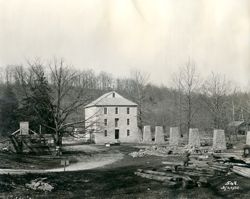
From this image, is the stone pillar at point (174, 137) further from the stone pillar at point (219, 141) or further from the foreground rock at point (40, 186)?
the foreground rock at point (40, 186)

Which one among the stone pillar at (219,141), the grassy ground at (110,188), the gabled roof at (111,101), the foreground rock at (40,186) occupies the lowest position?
the grassy ground at (110,188)

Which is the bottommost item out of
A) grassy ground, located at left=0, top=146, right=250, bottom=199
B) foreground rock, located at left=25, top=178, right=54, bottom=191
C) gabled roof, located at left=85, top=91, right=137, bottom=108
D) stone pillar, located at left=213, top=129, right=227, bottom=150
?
grassy ground, located at left=0, top=146, right=250, bottom=199

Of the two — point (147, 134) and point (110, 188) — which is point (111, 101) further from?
point (110, 188)

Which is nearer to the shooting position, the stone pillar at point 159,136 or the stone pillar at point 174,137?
the stone pillar at point 174,137

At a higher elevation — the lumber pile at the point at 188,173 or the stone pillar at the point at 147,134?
the stone pillar at the point at 147,134

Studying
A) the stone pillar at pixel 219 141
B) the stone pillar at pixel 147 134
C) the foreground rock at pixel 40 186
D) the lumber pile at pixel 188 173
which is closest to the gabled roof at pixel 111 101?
the stone pillar at pixel 147 134

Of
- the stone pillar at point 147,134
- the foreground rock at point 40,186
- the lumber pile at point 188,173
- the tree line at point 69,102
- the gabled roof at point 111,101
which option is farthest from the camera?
the gabled roof at point 111,101

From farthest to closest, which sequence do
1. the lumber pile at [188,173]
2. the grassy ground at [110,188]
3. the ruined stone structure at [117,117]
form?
the ruined stone structure at [117,117], the lumber pile at [188,173], the grassy ground at [110,188]

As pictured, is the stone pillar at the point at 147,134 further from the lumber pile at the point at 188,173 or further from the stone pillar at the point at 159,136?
the lumber pile at the point at 188,173

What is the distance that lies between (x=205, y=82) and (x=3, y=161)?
38.9 meters

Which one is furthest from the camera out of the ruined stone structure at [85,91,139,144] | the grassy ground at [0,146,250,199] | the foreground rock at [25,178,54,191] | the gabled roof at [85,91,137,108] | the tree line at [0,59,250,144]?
the gabled roof at [85,91,137,108]

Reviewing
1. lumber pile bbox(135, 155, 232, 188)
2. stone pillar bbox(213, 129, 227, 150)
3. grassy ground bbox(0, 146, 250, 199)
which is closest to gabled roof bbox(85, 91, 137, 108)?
stone pillar bbox(213, 129, 227, 150)

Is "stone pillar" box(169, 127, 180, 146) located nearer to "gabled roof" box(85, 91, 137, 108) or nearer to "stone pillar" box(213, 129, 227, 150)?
"stone pillar" box(213, 129, 227, 150)

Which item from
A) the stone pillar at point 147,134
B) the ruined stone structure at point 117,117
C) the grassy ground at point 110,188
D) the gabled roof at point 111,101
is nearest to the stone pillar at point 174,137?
the stone pillar at point 147,134
